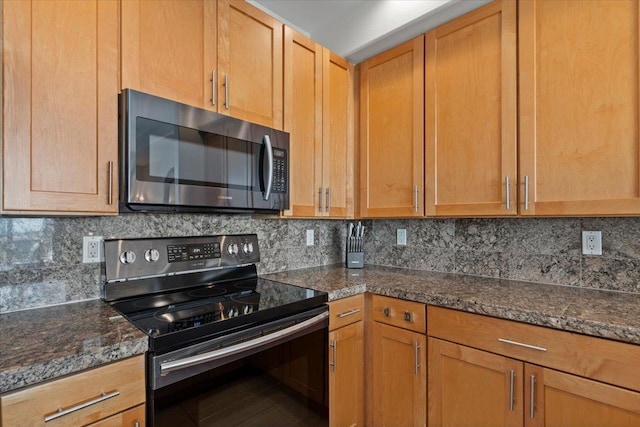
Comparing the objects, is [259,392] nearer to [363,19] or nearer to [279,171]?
[279,171]

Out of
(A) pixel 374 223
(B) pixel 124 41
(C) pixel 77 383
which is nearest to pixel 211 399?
(C) pixel 77 383

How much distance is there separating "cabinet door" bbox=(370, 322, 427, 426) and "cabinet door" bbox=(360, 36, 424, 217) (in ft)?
2.33

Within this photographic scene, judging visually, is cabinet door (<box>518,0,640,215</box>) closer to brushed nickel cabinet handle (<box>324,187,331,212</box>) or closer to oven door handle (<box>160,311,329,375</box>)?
brushed nickel cabinet handle (<box>324,187,331,212</box>)

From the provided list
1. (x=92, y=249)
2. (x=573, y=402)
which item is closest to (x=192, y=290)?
(x=92, y=249)

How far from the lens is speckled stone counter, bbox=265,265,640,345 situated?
3.66ft

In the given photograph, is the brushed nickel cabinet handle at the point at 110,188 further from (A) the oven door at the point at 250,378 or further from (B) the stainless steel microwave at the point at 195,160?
(A) the oven door at the point at 250,378

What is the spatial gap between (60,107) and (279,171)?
0.90m

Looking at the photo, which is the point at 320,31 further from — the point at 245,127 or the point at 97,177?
the point at 97,177

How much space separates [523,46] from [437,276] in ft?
4.12

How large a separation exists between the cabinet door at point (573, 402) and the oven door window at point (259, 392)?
0.82 m

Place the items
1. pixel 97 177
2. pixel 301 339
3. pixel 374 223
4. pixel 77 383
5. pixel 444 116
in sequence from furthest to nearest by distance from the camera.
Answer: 1. pixel 374 223
2. pixel 444 116
3. pixel 301 339
4. pixel 97 177
5. pixel 77 383

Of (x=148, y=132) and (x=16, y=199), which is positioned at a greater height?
(x=148, y=132)

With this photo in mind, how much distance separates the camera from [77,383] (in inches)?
32.9

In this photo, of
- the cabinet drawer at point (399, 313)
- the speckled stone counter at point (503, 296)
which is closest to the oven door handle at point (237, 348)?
the speckled stone counter at point (503, 296)
